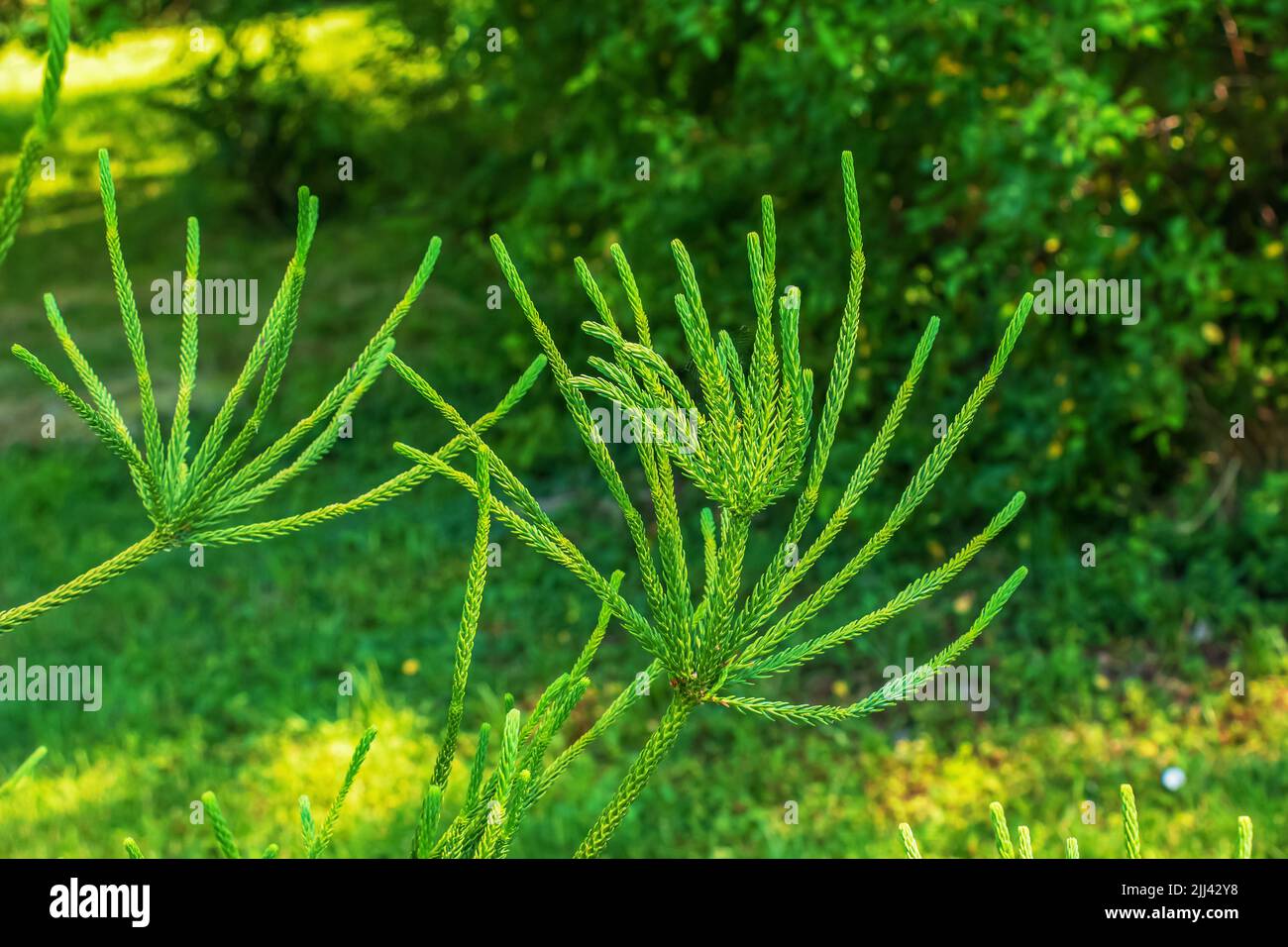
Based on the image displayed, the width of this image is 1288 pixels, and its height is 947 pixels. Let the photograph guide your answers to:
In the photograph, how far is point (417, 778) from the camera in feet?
17.3

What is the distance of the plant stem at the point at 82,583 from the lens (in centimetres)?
125

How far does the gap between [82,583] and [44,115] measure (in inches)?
22.8

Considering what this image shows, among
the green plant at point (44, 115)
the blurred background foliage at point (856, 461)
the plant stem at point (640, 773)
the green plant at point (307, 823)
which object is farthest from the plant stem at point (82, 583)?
the blurred background foliage at point (856, 461)

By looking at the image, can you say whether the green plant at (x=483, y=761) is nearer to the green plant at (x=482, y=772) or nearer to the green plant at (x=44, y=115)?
the green plant at (x=482, y=772)

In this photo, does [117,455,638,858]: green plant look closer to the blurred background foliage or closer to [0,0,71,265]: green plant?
[0,0,71,265]: green plant

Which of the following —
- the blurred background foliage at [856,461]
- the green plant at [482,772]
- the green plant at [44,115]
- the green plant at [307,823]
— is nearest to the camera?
the green plant at [44,115]

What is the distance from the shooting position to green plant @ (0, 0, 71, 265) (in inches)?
32.5

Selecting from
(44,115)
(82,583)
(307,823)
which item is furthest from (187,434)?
(44,115)

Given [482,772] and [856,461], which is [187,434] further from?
[856,461]

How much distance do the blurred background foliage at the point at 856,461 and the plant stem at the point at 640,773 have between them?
Answer: 137 inches

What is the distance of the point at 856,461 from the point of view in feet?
21.3

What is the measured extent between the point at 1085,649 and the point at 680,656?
4769mm

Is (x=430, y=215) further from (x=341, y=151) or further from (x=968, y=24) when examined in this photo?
(x=968, y=24)
